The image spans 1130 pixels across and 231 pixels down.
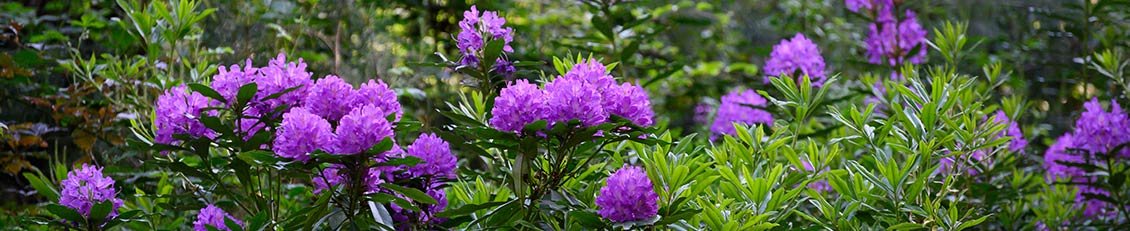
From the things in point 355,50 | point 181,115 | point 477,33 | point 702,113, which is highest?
point 477,33

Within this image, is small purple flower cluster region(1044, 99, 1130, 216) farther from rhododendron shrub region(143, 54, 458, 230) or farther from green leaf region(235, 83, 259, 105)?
green leaf region(235, 83, 259, 105)

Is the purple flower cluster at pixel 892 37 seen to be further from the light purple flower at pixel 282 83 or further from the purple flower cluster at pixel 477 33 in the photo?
the light purple flower at pixel 282 83

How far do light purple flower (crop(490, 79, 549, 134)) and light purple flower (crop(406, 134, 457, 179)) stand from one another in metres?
0.24

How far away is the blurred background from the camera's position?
9.64 feet

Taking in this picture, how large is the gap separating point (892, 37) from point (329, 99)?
85.3 inches

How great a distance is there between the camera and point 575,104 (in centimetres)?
158

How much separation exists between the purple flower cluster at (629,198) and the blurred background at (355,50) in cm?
29

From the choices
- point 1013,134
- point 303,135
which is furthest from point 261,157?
point 1013,134


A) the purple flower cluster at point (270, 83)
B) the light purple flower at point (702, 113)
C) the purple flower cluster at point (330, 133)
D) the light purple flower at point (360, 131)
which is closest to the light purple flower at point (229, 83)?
the purple flower cluster at point (270, 83)

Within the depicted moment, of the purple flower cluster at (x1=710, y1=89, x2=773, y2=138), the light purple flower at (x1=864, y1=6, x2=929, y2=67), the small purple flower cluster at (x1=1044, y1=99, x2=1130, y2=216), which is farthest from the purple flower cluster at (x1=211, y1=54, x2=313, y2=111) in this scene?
the light purple flower at (x1=864, y1=6, x2=929, y2=67)

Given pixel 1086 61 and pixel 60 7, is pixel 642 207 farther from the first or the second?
pixel 60 7

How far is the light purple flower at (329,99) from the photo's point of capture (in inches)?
70.6

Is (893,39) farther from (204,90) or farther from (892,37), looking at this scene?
(204,90)

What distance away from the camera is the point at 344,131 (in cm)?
158
